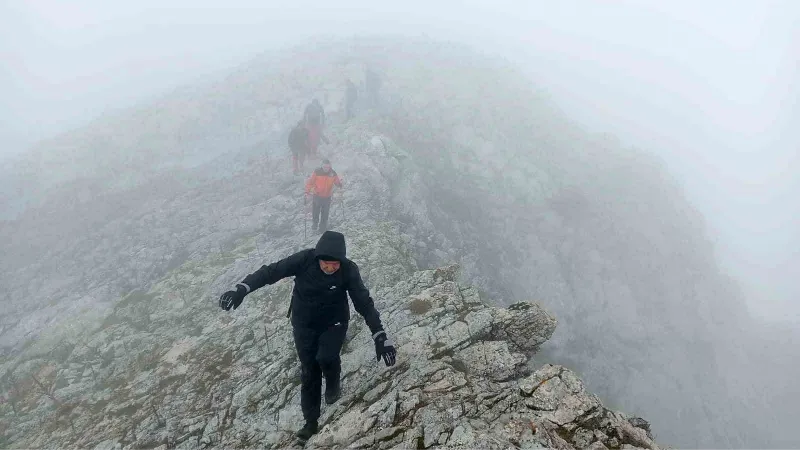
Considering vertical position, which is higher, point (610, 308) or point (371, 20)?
point (371, 20)

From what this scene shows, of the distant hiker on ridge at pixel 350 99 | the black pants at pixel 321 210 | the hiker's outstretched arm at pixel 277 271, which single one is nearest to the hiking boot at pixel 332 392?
the hiker's outstretched arm at pixel 277 271

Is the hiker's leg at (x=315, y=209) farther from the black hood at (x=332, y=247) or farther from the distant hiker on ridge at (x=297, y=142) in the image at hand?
the black hood at (x=332, y=247)

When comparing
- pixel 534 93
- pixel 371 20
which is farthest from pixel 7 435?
pixel 371 20

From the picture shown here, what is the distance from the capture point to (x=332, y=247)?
242 inches

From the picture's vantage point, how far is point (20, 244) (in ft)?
Answer: 74.1

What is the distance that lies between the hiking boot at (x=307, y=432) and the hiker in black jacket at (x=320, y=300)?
0.05 feet

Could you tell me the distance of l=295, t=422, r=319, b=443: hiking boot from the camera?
6965 millimetres

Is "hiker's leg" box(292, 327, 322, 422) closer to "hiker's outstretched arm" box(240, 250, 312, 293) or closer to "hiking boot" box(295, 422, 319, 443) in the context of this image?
"hiking boot" box(295, 422, 319, 443)

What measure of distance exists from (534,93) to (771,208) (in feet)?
251

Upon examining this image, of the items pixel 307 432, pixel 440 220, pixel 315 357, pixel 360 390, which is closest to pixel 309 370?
pixel 315 357

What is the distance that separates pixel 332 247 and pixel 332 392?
10.1 ft

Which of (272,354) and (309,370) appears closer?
(309,370)

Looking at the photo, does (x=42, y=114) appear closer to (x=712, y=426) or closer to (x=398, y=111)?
(x=398, y=111)

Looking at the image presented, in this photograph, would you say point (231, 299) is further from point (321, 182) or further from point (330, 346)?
point (321, 182)
